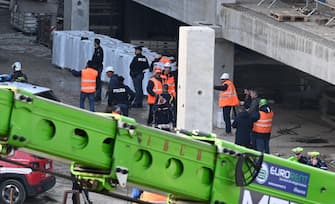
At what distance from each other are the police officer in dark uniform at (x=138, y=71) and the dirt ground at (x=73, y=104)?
286 mm

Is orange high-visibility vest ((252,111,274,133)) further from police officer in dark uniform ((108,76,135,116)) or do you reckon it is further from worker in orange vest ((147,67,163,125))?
police officer in dark uniform ((108,76,135,116))

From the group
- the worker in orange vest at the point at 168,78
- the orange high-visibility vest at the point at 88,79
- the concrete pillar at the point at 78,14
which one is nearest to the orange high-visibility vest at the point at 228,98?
the worker in orange vest at the point at 168,78

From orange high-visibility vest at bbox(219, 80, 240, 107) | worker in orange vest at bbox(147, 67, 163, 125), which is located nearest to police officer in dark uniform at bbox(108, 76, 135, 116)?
worker in orange vest at bbox(147, 67, 163, 125)

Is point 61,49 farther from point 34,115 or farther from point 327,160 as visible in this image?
point 34,115

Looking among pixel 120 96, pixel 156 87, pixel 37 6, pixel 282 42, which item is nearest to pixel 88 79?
pixel 120 96

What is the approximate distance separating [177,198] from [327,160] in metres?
11.1

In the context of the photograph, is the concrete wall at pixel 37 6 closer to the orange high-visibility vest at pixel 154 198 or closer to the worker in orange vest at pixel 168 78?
the worker in orange vest at pixel 168 78

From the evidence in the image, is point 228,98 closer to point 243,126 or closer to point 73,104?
point 243,126

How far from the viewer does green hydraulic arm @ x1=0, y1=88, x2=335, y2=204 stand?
9.12 metres

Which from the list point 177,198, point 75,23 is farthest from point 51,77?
point 177,198

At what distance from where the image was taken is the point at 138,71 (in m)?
25.9

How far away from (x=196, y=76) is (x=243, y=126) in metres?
4.10

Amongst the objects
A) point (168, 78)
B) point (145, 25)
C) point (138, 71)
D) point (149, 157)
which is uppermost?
point (149, 157)

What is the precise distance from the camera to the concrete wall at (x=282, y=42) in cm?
2061
